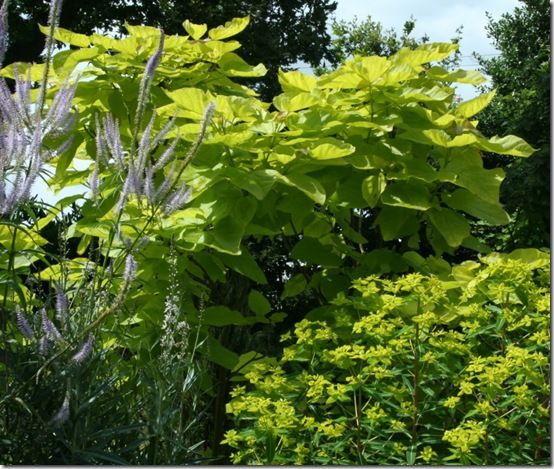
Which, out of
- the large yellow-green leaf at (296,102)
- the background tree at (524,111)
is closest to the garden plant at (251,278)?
the large yellow-green leaf at (296,102)

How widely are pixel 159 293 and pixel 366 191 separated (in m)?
0.77

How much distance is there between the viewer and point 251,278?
9.04 feet

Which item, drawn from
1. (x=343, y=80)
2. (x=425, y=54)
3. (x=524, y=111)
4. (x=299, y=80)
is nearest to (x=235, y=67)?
(x=299, y=80)

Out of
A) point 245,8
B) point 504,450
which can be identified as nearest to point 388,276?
point 504,450

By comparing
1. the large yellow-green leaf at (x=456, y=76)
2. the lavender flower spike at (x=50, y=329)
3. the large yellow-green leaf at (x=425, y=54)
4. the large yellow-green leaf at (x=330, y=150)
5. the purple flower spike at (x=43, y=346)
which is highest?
the large yellow-green leaf at (x=425, y=54)

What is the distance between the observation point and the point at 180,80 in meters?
3.24

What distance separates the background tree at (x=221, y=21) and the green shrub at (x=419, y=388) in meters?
6.56

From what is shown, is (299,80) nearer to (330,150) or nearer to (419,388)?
(330,150)

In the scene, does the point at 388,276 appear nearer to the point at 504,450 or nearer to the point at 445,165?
the point at 445,165

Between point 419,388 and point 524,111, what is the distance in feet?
19.9

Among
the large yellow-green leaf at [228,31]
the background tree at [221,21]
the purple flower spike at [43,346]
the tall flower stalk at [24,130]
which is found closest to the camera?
the tall flower stalk at [24,130]

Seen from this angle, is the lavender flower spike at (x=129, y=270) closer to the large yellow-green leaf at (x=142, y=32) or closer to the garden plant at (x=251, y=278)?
the garden plant at (x=251, y=278)

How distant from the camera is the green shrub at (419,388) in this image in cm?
225

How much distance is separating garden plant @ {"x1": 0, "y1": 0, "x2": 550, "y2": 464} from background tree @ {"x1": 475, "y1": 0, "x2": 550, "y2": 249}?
12.3 feet
